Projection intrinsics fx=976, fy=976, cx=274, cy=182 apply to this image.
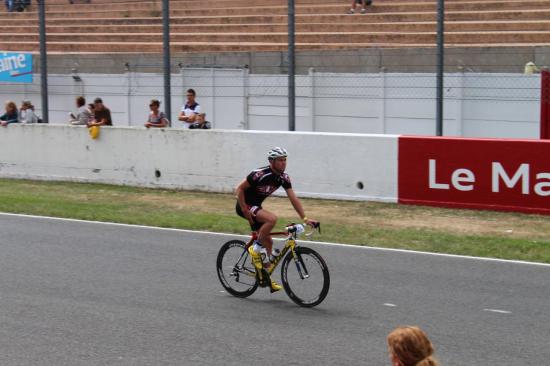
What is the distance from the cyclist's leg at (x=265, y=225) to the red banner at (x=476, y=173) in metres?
5.96

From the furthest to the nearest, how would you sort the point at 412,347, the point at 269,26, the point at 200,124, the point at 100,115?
1. the point at 269,26
2. the point at 100,115
3. the point at 200,124
4. the point at 412,347

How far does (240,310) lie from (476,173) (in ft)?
21.7

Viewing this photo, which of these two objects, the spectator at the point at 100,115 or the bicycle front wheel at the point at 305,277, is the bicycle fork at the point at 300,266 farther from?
the spectator at the point at 100,115

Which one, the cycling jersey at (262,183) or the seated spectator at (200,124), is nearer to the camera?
the cycling jersey at (262,183)

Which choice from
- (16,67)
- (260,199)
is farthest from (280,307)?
(16,67)

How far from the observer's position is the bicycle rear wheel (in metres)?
10.1

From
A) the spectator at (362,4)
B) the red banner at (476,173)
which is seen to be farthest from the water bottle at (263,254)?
the spectator at (362,4)

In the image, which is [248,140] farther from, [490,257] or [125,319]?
[125,319]

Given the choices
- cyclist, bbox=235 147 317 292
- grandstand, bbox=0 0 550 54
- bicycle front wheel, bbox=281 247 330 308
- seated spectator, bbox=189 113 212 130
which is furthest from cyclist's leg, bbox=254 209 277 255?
grandstand, bbox=0 0 550 54

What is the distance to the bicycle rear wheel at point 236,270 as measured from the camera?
10.1 metres

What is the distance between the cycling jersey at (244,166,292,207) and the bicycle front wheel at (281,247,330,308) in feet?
2.19

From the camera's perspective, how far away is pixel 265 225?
9.85m

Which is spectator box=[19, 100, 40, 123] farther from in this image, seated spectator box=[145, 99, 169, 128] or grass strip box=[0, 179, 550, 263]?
seated spectator box=[145, 99, 169, 128]

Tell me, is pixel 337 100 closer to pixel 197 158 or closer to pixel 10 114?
pixel 197 158
